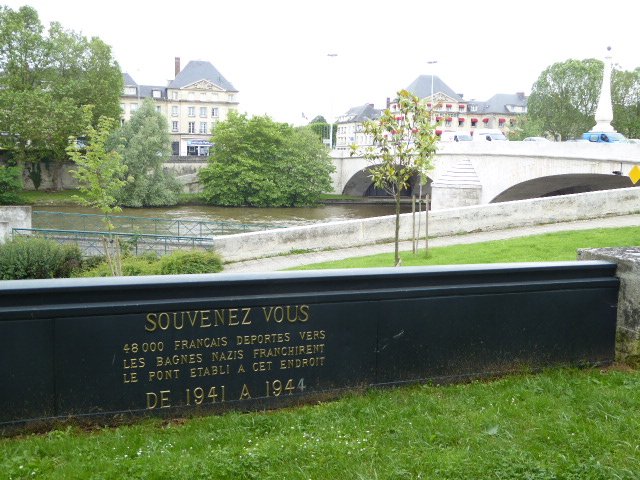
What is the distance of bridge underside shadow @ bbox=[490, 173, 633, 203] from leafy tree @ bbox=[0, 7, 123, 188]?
33.8 m

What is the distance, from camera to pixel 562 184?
120ft

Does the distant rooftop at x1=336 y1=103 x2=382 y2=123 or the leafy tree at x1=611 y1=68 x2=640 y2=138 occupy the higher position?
the distant rooftop at x1=336 y1=103 x2=382 y2=123

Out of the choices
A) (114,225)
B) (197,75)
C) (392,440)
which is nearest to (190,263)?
(392,440)

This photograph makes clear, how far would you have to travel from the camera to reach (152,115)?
50906 mm

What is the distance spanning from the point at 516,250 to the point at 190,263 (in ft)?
23.5

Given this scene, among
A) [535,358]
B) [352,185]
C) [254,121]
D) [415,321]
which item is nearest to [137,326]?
[415,321]

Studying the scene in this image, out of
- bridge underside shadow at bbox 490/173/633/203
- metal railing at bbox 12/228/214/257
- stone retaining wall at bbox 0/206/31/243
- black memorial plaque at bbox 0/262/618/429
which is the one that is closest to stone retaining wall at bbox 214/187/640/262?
metal railing at bbox 12/228/214/257

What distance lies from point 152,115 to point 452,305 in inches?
1921

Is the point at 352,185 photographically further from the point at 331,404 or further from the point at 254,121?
the point at 331,404

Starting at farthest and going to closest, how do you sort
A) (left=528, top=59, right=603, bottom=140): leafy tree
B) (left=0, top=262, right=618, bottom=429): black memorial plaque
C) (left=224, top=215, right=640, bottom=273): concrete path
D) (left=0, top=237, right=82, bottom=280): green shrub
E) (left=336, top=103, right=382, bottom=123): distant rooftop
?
(left=336, top=103, right=382, bottom=123): distant rooftop → (left=528, top=59, right=603, bottom=140): leafy tree → (left=224, top=215, right=640, bottom=273): concrete path → (left=0, top=237, right=82, bottom=280): green shrub → (left=0, top=262, right=618, bottom=429): black memorial plaque

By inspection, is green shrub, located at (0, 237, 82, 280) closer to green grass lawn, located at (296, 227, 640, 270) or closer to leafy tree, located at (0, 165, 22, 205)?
green grass lawn, located at (296, 227, 640, 270)

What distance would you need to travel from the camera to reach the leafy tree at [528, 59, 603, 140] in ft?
227

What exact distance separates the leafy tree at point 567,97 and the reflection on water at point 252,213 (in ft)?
83.7

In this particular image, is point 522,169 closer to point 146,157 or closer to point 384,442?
point 146,157
